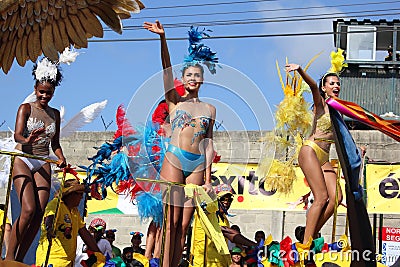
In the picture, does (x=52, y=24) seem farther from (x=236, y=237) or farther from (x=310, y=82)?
(x=236, y=237)

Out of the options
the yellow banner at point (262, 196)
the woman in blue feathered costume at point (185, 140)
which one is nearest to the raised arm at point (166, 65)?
the woman in blue feathered costume at point (185, 140)

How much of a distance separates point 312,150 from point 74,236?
244 centimetres

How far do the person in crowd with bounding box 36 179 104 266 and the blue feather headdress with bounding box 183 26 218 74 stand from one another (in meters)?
2.06

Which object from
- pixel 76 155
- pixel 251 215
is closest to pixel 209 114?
pixel 251 215

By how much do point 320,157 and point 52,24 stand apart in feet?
9.86

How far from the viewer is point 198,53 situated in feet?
18.8

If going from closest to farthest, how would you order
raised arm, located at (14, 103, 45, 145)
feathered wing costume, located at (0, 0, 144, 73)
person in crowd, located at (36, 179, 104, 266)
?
1. feathered wing costume, located at (0, 0, 144, 73)
2. raised arm, located at (14, 103, 45, 145)
3. person in crowd, located at (36, 179, 104, 266)

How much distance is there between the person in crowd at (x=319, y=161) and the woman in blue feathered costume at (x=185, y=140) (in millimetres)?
1071

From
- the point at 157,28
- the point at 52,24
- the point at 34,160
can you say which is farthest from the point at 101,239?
the point at 52,24

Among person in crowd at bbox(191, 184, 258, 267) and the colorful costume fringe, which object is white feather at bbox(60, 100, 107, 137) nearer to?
person in crowd at bbox(191, 184, 258, 267)

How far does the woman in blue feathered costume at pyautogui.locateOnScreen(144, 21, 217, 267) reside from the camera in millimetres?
5570

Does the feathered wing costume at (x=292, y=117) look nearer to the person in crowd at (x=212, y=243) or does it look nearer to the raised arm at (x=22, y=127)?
the person in crowd at (x=212, y=243)

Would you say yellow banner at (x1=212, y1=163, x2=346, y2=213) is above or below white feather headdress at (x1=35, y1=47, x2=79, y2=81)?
below

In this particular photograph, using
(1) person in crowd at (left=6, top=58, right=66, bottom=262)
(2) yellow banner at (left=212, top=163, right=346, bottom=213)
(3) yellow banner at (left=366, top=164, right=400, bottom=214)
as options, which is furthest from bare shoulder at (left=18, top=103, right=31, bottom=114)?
(3) yellow banner at (left=366, top=164, right=400, bottom=214)
